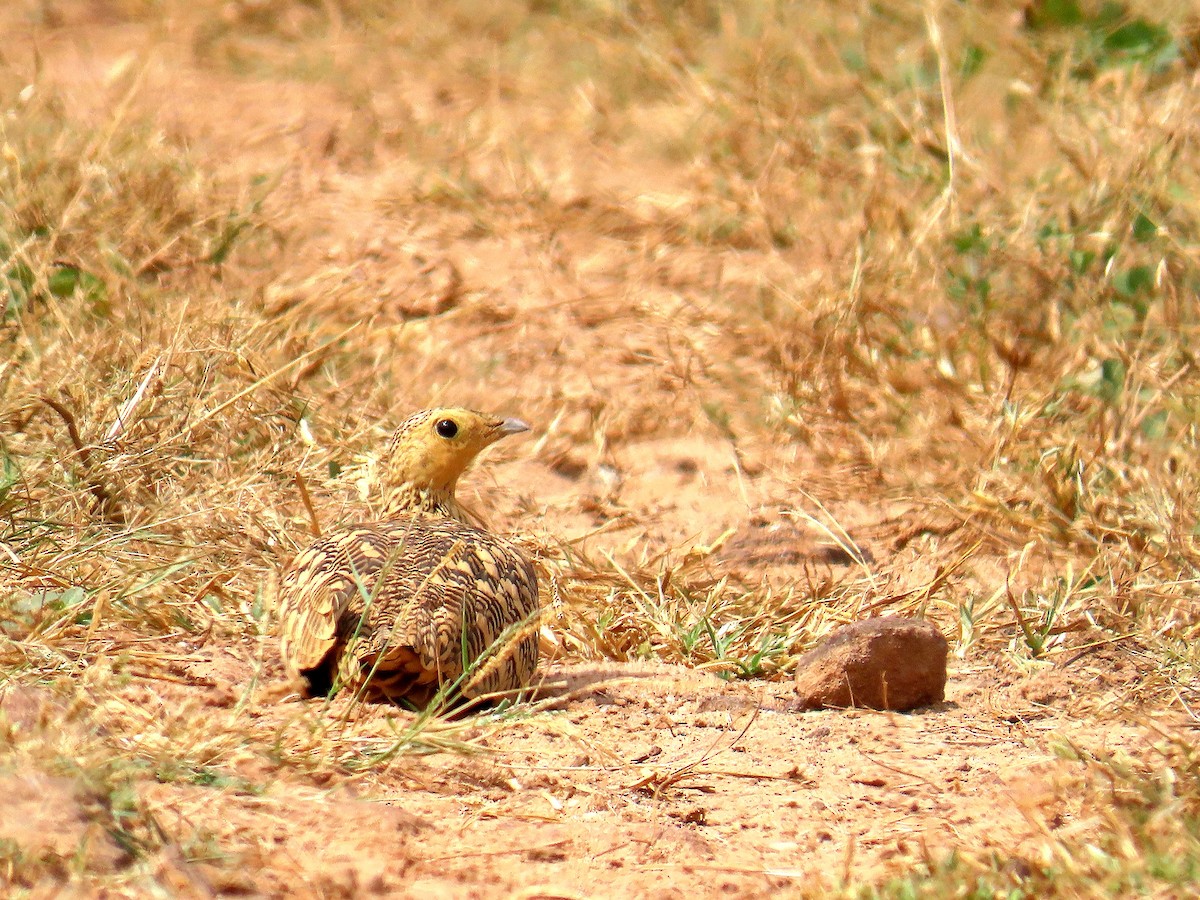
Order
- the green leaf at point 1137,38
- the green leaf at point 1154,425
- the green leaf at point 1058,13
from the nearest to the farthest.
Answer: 1. the green leaf at point 1154,425
2. the green leaf at point 1137,38
3. the green leaf at point 1058,13

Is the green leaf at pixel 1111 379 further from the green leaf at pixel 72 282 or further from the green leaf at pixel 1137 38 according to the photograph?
the green leaf at pixel 72 282

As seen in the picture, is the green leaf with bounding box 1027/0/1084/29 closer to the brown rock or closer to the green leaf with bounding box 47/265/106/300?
the brown rock

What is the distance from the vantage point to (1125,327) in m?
5.79

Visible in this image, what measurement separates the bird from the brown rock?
0.75 metres

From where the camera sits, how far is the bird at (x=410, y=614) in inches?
148

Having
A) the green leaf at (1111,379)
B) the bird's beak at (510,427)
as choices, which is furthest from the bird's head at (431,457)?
the green leaf at (1111,379)

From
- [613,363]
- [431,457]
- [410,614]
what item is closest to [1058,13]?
[613,363]

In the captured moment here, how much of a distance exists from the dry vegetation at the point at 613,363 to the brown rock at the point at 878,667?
0.22m

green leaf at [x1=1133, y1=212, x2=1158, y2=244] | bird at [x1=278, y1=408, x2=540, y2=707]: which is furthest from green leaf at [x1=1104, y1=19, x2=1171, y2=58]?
bird at [x1=278, y1=408, x2=540, y2=707]

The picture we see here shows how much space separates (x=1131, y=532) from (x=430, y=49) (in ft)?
17.7

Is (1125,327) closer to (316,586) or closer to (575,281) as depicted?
(575,281)

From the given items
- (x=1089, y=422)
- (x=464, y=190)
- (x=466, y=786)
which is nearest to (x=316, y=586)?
(x=466, y=786)

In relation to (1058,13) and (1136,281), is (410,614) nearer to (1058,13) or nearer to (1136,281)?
(1136,281)

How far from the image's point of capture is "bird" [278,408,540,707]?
3.76 meters
